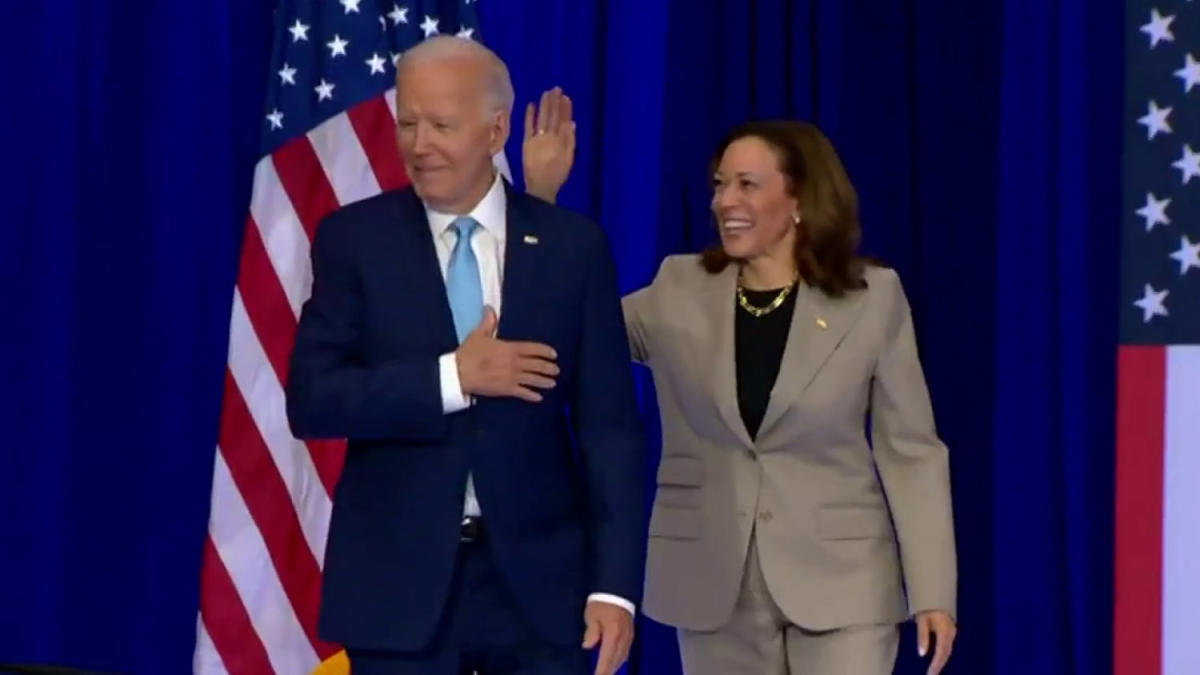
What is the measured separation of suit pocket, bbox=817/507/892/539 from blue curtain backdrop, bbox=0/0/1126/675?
3.39 ft

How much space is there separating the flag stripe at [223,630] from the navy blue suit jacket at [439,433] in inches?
67.7

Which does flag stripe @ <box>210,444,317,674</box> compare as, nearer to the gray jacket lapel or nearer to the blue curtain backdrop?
the blue curtain backdrop

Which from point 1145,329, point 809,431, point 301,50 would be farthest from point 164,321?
point 1145,329

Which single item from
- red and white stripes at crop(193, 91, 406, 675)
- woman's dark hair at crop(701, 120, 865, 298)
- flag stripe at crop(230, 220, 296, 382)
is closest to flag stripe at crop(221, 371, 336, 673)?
red and white stripes at crop(193, 91, 406, 675)

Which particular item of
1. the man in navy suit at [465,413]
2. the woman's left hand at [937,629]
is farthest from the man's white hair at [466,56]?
the woman's left hand at [937,629]

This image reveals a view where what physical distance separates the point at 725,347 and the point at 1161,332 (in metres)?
1.31

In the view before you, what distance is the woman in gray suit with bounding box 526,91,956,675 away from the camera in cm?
319

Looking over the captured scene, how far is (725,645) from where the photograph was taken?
10.6 ft

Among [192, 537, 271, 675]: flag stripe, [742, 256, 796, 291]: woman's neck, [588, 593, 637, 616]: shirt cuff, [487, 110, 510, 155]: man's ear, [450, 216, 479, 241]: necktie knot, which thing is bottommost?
[192, 537, 271, 675]: flag stripe

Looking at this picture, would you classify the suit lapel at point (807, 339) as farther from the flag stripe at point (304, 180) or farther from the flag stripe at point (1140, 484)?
the flag stripe at point (304, 180)

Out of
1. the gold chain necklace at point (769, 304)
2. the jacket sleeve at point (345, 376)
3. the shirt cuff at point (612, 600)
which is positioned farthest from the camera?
the gold chain necklace at point (769, 304)

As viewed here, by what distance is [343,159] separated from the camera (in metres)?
4.19

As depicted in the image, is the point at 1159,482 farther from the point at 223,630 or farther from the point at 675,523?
the point at 223,630

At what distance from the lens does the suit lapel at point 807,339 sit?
3188mm
